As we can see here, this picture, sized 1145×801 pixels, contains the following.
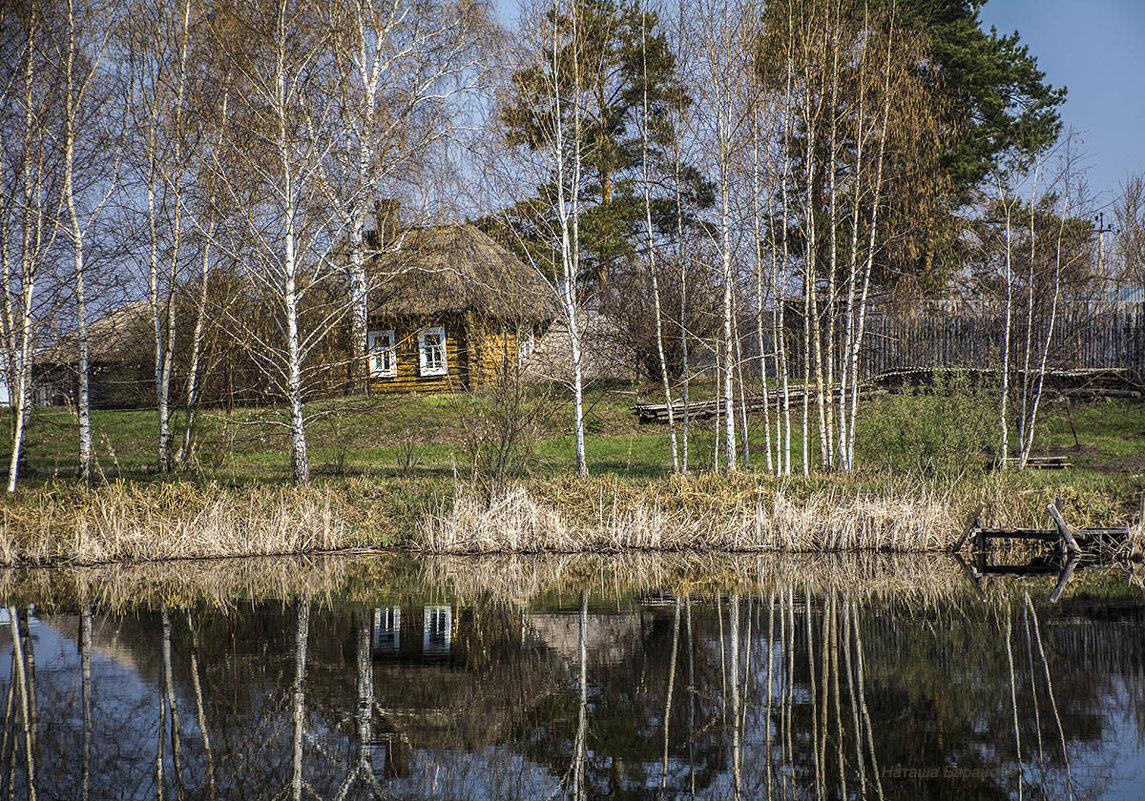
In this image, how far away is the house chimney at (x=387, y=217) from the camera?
19.8m

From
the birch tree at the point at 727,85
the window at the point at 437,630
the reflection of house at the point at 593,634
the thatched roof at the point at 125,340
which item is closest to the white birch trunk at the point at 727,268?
the birch tree at the point at 727,85


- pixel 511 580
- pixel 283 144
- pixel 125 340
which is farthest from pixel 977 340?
pixel 125 340

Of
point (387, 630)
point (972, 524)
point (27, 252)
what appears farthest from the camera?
point (27, 252)

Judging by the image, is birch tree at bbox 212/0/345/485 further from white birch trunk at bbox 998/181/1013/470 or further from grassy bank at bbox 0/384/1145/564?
white birch trunk at bbox 998/181/1013/470

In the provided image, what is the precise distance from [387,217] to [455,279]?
7769mm

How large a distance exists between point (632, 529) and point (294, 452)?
5.63 meters

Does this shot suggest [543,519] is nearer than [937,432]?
Yes

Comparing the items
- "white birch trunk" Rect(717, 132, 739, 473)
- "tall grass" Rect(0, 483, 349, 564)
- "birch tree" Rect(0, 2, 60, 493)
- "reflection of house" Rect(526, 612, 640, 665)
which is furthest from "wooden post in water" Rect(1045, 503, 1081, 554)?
"birch tree" Rect(0, 2, 60, 493)

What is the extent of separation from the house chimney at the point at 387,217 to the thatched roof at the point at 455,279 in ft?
1.20

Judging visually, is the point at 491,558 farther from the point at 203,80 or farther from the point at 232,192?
the point at 203,80

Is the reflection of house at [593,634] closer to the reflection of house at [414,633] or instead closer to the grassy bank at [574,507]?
the reflection of house at [414,633]

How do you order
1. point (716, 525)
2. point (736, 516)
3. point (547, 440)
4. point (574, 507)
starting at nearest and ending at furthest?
point (736, 516), point (716, 525), point (574, 507), point (547, 440)

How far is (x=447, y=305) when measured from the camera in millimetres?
28422

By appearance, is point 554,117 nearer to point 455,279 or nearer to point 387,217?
point 387,217
